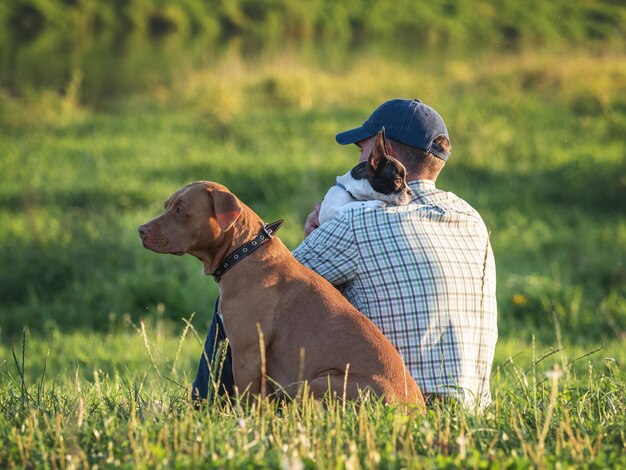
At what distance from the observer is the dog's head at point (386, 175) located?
14.4ft

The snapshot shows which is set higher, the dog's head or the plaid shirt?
the dog's head

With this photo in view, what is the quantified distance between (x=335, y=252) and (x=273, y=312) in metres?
0.41

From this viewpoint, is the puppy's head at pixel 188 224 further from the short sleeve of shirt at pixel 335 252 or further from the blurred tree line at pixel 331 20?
the blurred tree line at pixel 331 20

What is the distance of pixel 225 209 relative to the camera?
13.6 feet

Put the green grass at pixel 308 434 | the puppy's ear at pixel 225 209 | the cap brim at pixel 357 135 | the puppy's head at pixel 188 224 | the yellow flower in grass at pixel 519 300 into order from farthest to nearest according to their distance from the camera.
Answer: the yellow flower in grass at pixel 519 300, the cap brim at pixel 357 135, the puppy's head at pixel 188 224, the puppy's ear at pixel 225 209, the green grass at pixel 308 434

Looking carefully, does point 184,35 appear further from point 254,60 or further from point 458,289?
point 458,289

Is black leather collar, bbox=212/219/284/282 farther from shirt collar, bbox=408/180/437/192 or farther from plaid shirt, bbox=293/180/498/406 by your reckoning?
shirt collar, bbox=408/180/437/192

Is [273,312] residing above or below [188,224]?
below

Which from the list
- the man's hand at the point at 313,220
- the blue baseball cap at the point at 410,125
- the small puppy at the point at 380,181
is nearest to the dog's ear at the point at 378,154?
the small puppy at the point at 380,181

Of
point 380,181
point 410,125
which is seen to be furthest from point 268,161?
point 380,181

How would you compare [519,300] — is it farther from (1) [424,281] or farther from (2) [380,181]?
(1) [424,281]

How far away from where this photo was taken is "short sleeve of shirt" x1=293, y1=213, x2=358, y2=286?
425 centimetres

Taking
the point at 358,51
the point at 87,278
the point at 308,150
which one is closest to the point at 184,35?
the point at 358,51

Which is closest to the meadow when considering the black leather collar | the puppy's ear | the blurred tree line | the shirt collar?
the black leather collar
